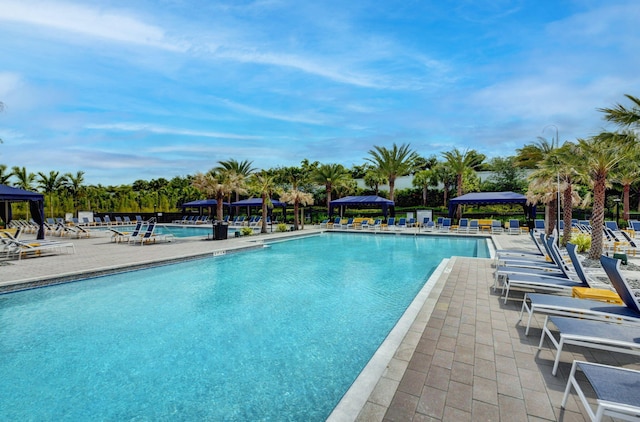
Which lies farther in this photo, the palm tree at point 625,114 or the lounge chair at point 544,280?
the palm tree at point 625,114

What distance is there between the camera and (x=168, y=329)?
4695 mm

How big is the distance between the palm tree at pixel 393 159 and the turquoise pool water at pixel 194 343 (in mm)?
19203

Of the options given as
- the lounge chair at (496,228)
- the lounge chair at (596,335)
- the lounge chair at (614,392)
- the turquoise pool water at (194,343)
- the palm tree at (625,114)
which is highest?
the palm tree at (625,114)

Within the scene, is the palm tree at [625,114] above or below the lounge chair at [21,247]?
above

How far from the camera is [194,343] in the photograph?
4242mm

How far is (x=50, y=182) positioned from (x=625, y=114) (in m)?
38.6

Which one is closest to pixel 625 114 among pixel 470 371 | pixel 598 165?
pixel 598 165

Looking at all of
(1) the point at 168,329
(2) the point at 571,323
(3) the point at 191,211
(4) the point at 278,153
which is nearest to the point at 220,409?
(1) the point at 168,329

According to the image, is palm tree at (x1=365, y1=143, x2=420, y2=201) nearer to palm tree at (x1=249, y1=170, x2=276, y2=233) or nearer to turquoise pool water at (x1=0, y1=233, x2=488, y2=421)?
palm tree at (x1=249, y1=170, x2=276, y2=233)

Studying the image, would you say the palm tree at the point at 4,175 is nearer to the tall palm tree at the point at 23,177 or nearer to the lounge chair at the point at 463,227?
the tall palm tree at the point at 23,177

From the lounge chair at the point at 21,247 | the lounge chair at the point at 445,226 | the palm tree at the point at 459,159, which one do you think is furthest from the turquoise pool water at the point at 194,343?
the palm tree at the point at 459,159

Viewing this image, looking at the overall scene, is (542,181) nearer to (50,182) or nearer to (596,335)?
(596,335)

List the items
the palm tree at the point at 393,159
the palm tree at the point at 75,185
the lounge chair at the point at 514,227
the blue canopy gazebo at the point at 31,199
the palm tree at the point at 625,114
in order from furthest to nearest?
the palm tree at the point at 75,185 < the palm tree at the point at 393,159 < the lounge chair at the point at 514,227 < the blue canopy gazebo at the point at 31,199 < the palm tree at the point at 625,114

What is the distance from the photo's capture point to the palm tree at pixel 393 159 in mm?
26016
